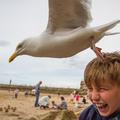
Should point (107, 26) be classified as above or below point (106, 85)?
above

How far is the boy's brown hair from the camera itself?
2209 millimetres

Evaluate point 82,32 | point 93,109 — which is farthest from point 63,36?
point 93,109

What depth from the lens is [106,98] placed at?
2.19 metres

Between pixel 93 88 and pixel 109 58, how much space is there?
18 cm

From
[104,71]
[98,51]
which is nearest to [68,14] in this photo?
[98,51]

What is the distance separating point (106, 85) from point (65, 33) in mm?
4264

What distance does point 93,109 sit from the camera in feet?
8.32

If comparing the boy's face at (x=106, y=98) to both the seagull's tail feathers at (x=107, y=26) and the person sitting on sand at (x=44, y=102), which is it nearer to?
the seagull's tail feathers at (x=107, y=26)

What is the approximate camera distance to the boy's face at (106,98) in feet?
7.22

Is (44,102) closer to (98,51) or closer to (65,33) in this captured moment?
(65,33)

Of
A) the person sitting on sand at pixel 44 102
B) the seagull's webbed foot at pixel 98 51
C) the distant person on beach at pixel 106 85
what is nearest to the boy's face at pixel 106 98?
the distant person on beach at pixel 106 85

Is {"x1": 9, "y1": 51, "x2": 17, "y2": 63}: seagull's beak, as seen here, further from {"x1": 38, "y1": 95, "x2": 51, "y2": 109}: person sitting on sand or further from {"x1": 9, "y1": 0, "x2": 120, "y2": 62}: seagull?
{"x1": 38, "y1": 95, "x2": 51, "y2": 109}: person sitting on sand

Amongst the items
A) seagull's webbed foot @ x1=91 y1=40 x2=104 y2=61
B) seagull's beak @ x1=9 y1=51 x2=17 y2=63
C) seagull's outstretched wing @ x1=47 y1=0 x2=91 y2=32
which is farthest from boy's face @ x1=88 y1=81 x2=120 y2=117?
seagull's beak @ x1=9 y1=51 x2=17 y2=63

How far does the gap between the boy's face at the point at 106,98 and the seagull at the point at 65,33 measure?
3.19 m
